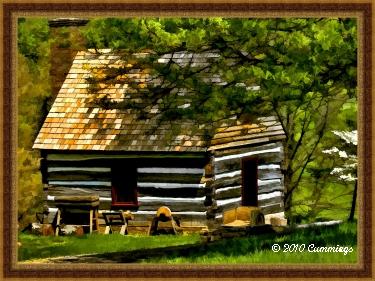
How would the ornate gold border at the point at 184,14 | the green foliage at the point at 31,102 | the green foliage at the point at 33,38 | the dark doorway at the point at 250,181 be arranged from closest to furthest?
the ornate gold border at the point at 184,14, the green foliage at the point at 33,38, the green foliage at the point at 31,102, the dark doorway at the point at 250,181

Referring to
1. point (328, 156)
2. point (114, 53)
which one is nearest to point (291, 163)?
point (328, 156)

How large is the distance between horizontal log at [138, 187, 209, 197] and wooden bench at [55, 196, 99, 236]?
4.00 ft

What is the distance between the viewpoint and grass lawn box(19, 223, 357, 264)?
1695cm

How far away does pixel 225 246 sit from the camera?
1848cm

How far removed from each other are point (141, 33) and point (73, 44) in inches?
205

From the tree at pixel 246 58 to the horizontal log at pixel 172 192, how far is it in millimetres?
4713

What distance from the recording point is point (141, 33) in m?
18.2

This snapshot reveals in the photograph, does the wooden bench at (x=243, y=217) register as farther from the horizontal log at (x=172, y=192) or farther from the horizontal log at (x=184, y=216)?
the horizontal log at (x=172, y=192)

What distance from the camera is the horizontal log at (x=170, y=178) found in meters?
23.2

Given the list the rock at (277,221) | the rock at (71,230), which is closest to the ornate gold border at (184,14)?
the rock at (277,221)

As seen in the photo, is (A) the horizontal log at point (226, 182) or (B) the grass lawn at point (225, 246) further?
(A) the horizontal log at point (226, 182)

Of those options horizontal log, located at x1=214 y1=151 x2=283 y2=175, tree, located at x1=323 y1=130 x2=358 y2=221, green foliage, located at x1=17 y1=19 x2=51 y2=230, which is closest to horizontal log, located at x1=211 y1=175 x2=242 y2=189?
horizontal log, located at x1=214 y1=151 x2=283 y2=175

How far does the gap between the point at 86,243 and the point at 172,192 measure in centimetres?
360

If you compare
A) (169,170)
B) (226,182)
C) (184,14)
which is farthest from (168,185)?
(184,14)
